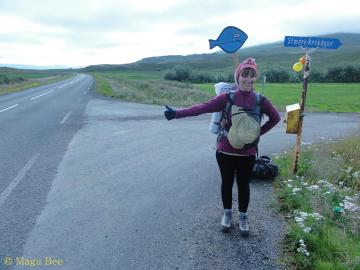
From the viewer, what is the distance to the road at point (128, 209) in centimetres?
363

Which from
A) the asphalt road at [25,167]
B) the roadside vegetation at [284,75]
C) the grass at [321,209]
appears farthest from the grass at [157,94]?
the roadside vegetation at [284,75]

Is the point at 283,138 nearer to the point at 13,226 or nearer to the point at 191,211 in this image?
the point at 191,211

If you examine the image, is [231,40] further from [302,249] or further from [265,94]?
[265,94]

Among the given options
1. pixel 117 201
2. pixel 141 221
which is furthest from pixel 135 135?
pixel 141 221

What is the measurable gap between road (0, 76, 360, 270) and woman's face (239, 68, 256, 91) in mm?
1637

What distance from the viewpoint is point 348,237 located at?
3.95m

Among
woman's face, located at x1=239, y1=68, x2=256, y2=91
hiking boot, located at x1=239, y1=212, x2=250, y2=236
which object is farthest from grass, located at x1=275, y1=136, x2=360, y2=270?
woman's face, located at x1=239, y1=68, x2=256, y2=91

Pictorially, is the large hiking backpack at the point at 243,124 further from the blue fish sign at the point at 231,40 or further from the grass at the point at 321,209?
the blue fish sign at the point at 231,40

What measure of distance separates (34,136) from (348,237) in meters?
8.18

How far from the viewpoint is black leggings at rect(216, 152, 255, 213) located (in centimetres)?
409

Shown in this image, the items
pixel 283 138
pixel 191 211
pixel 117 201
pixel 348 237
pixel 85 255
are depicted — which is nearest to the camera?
pixel 85 255

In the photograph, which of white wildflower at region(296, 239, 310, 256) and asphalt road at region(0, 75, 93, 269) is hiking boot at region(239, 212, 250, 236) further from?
asphalt road at region(0, 75, 93, 269)

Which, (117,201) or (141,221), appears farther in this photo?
(117,201)

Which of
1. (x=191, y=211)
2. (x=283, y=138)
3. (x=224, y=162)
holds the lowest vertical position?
(x=283, y=138)
